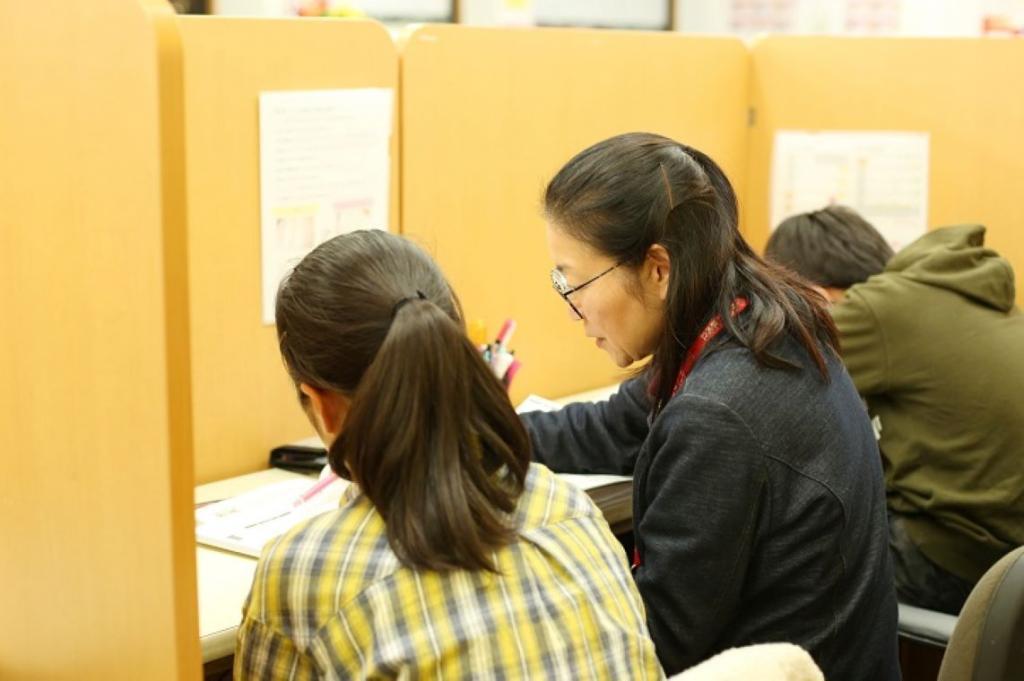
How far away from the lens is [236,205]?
Answer: 1.93m

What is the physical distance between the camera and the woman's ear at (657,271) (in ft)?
4.83

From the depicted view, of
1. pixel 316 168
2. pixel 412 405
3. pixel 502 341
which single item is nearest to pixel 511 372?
pixel 502 341

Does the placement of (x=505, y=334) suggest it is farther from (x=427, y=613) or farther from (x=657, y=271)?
(x=427, y=613)

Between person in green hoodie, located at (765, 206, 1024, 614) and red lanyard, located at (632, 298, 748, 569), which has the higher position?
red lanyard, located at (632, 298, 748, 569)

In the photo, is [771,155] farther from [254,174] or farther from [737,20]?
[737,20]

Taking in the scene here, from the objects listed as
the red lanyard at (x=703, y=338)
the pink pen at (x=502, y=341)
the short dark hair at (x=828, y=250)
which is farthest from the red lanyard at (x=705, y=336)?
the short dark hair at (x=828, y=250)

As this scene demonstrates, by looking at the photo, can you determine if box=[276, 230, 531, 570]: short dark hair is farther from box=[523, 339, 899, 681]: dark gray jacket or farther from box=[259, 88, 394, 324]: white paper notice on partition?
box=[259, 88, 394, 324]: white paper notice on partition

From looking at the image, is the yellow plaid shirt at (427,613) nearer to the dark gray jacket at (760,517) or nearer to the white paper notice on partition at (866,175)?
the dark gray jacket at (760,517)

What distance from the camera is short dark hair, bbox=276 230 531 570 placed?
109cm

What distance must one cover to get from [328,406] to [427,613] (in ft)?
0.82

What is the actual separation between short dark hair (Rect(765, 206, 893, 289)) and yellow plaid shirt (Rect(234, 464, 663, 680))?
1.28 metres

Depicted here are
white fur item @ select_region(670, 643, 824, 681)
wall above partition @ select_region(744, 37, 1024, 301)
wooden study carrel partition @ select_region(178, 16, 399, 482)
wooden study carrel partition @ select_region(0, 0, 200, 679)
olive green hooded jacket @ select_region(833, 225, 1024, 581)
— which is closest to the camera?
white fur item @ select_region(670, 643, 824, 681)

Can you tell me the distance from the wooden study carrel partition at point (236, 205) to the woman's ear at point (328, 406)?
67cm

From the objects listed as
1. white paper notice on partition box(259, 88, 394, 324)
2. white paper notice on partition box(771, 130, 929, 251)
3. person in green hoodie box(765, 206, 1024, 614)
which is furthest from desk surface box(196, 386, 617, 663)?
white paper notice on partition box(771, 130, 929, 251)
